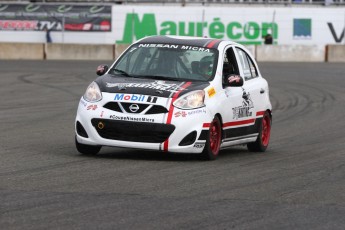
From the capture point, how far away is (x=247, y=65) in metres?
13.8

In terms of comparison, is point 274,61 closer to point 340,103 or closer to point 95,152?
point 340,103

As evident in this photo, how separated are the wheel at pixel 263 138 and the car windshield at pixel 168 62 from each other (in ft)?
5.14

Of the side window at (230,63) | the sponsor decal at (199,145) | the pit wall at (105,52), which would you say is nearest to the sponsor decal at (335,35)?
the pit wall at (105,52)

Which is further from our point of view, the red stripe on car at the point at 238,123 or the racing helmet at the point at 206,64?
the racing helmet at the point at 206,64

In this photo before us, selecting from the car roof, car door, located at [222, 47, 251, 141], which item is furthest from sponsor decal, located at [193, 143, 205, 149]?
the car roof

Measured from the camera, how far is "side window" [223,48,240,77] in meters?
13.1

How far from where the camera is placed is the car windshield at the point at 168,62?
12500mm

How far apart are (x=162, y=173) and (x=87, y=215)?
2924 mm

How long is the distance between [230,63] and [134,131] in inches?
87.9

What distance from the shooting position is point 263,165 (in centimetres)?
1185

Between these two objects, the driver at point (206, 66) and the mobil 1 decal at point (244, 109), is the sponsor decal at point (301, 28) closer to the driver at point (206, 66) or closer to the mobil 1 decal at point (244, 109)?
the mobil 1 decal at point (244, 109)

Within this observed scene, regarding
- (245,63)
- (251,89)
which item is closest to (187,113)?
(251,89)

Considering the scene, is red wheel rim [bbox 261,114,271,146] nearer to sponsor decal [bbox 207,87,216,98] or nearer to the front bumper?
sponsor decal [bbox 207,87,216,98]

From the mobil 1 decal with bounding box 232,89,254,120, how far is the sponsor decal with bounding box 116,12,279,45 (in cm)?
→ 4046
